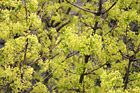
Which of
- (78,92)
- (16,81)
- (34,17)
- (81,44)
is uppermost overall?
(34,17)

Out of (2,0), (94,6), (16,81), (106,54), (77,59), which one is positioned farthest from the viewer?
(77,59)

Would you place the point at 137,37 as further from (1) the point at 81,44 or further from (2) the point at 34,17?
(2) the point at 34,17

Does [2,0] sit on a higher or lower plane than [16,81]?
higher

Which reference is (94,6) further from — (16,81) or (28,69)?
(16,81)

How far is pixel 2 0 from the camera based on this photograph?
3832 millimetres

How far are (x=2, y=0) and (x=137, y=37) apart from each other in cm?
371

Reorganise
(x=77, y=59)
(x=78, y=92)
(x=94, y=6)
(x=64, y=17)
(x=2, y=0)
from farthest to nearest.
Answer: (x=64, y=17) → (x=77, y=59) → (x=94, y=6) → (x=78, y=92) → (x=2, y=0)

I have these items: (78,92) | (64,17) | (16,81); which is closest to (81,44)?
(16,81)

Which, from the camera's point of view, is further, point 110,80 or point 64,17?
point 64,17

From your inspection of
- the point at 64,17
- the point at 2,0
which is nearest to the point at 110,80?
the point at 2,0

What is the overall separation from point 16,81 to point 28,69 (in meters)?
0.38

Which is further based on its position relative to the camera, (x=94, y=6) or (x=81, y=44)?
(x=94, y=6)

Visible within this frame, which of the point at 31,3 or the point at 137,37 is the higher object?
the point at 31,3

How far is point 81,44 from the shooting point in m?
3.01
